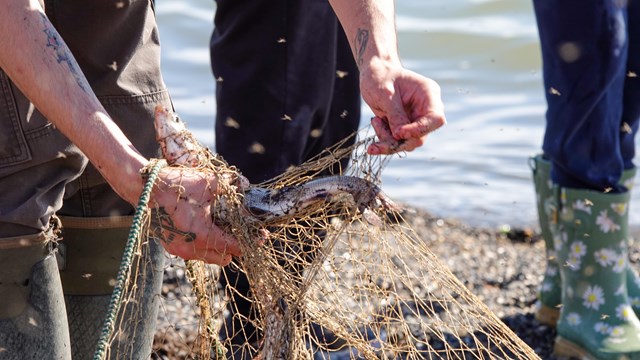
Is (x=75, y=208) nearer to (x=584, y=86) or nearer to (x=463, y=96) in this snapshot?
(x=584, y=86)

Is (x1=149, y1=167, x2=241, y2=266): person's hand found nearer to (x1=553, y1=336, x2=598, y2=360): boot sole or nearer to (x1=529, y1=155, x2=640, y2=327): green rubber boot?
(x1=553, y1=336, x2=598, y2=360): boot sole

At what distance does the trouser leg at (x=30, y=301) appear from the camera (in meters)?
2.48

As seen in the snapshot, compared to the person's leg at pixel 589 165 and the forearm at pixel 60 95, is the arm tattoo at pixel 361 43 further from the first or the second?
the person's leg at pixel 589 165

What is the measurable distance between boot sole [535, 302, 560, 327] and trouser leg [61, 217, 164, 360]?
6.70ft

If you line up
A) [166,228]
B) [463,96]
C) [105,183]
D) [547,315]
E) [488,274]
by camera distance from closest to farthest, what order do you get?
[166,228] → [105,183] → [547,315] → [488,274] → [463,96]

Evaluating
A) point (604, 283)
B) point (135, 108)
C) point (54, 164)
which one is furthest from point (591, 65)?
point (54, 164)

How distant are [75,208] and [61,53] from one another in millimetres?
656

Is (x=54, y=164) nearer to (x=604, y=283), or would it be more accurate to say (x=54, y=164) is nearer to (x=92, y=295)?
(x=92, y=295)

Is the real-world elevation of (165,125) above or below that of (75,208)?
above

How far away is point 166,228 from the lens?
89.6 inches

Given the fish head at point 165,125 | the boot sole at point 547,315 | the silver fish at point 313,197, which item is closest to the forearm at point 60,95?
the fish head at point 165,125

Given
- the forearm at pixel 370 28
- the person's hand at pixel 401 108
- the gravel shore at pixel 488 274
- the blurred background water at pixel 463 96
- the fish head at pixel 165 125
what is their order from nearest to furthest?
the person's hand at pixel 401 108
the fish head at pixel 165 125
the forearm at pixel 370 28
the gravel shore at pixel 488 274
the blurred background water at pixel 463 96

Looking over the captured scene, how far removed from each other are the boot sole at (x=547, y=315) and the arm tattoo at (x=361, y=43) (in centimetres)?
225

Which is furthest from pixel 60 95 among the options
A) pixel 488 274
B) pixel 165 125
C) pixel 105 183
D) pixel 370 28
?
pixel 488 274
